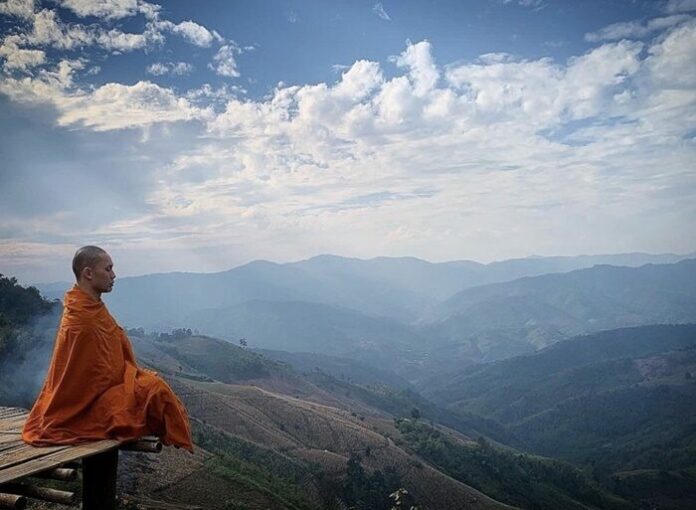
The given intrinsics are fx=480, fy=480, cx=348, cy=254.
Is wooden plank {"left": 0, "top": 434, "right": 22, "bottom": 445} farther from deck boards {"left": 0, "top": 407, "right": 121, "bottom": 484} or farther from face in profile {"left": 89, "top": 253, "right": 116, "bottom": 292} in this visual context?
face in profile {"left": 89, "top": 253, "right": 116, "bottom": 292}

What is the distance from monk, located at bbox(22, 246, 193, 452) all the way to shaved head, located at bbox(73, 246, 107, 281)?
251 mm

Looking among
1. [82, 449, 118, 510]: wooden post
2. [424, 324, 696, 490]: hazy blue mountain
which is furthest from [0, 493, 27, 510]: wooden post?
[424, 324, 696, 490]: hazy blue mountain

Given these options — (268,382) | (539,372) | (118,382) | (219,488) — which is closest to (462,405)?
(539,372)

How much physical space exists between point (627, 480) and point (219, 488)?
9467 centimetres

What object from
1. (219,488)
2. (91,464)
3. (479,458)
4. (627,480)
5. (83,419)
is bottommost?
(627,480)

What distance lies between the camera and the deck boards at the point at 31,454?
3.79m

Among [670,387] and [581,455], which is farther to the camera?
[670,387]

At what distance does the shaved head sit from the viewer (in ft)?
16.7

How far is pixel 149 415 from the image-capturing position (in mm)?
4711

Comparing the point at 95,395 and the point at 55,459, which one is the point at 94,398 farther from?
the point at 55,459

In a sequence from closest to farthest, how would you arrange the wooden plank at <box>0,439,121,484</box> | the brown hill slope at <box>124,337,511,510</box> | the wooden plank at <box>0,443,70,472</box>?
the wooden plank at <box>0,439,121,484</box>
the wooden plank at <box>0,443,70,472</box>
the brown hill slope at <box>124,337,511,510</box>

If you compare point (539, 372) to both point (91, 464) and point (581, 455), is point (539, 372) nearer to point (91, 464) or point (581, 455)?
point (581, 455)

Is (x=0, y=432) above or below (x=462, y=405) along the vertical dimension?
above

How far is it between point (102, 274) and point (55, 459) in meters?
1.86
